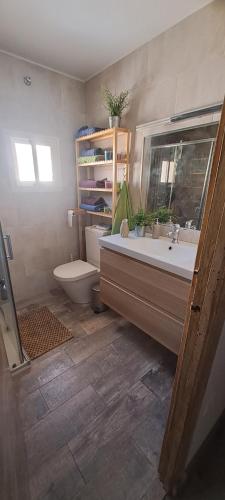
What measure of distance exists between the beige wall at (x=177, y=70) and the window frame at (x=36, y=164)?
0.78m

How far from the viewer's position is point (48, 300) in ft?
7.66

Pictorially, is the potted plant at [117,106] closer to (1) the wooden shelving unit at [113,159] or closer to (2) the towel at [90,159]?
(1) the wooden shelving unit at [113,159]

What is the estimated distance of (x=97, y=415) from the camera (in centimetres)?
118

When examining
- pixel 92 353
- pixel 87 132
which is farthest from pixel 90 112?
pixel 92 353

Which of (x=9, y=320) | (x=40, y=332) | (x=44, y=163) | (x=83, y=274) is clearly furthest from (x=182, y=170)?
(x=40, y=332)

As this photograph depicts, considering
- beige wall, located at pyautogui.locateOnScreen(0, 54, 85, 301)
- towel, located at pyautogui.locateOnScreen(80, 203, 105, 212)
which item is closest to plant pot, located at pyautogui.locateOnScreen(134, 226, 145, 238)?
towel, located at pyautogui.locateOnScreen(80, 203, 105, 212)

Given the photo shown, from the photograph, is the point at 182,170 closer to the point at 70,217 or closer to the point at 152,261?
the point at 152,261

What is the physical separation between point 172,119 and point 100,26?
79 centimetres

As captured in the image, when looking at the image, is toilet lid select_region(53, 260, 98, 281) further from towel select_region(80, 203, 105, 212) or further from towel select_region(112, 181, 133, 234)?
towel select_region(80, 203, 105, 212)

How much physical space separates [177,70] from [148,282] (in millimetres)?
1488

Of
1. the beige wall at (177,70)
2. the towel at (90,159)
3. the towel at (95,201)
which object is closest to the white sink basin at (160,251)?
the towel at (95,201)

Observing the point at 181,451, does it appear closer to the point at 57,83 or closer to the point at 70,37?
the point at 70,37

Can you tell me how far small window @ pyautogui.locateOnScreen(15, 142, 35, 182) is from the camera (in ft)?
6.34

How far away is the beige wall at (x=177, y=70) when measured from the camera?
1.22 metres
